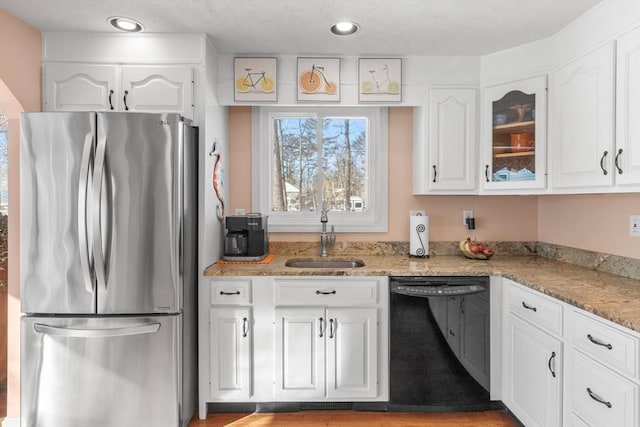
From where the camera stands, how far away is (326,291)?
2.32 m

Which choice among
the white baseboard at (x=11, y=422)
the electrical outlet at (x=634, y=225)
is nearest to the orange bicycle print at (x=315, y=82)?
the electrical outlet at (x=634, y=225)

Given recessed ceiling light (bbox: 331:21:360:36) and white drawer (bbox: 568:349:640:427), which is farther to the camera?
recessed ceiling light (bbox: 331:21:360:36)

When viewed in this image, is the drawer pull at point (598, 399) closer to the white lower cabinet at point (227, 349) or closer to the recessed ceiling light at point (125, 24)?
the white lower cabinet at point (227, 349)

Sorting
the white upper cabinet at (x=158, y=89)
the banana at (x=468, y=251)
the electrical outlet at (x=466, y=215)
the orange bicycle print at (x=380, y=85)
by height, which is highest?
the orange bicycle print at (x=380, y=85)

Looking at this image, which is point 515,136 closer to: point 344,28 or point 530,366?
point 344,28

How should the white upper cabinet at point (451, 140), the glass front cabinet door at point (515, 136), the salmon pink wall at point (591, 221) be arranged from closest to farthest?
1. the salmon pink wall at point (591, 221)
2. the glass front cabinet door at point (515, 136)
3. the white upper cabinet at point (451, 140)

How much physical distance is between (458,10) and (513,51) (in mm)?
691

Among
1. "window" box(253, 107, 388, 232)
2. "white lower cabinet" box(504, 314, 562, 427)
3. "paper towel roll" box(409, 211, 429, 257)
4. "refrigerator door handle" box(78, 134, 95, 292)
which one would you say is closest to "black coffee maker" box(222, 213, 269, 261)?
"window" box(253, 107, 388, 232)

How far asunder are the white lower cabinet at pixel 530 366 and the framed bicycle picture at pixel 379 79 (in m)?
1.45

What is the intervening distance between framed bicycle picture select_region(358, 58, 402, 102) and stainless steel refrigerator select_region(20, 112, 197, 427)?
126 centimetres

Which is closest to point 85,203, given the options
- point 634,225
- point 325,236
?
point 325,236

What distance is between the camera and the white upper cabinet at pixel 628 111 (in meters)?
1.73

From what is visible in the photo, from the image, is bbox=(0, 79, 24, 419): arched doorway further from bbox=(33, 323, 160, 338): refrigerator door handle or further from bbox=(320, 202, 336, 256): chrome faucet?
bbox=(320, 202, 336, 256): chrome faucet

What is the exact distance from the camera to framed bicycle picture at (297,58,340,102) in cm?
265
